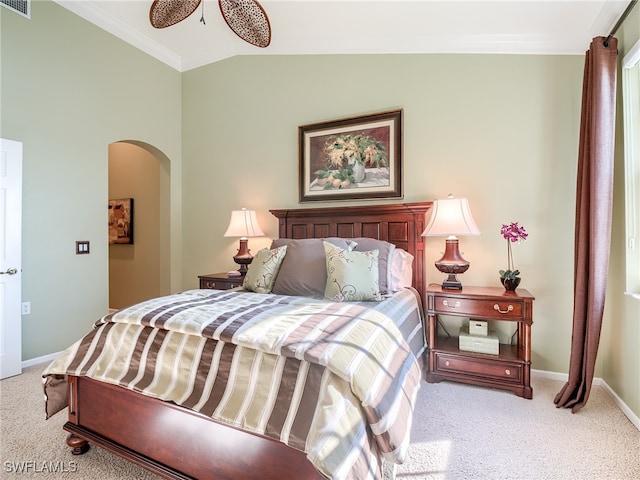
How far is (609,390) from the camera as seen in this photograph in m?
2.45

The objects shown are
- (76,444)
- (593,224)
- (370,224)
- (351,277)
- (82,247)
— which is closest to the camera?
(76,444)

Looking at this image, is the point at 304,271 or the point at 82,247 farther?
the point at 82,247

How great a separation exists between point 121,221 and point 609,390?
5.90 meters

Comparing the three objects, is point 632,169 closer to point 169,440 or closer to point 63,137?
point 169,440

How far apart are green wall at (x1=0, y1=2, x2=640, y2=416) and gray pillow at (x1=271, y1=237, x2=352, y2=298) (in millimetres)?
1047

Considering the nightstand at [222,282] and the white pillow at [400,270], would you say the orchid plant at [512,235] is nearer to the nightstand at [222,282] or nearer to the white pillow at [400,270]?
the white pillow at [400,270]

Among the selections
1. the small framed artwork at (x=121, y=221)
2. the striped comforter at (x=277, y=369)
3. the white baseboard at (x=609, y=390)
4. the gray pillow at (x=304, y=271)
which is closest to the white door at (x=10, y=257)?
the striped comforter at (x=277, y=369)

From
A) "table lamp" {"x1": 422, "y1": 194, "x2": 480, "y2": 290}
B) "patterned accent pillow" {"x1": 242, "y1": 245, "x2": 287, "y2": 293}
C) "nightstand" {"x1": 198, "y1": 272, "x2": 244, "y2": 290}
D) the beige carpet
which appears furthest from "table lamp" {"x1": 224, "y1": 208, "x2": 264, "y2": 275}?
the beige carpet

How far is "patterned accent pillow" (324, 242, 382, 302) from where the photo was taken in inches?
90.4

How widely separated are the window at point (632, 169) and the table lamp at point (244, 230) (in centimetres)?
310

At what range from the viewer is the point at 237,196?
157 inches

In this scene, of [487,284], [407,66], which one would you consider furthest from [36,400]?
[407,66]

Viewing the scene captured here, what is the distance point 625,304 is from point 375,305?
178 centimetres

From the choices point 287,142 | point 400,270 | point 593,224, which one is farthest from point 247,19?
point 593,224
